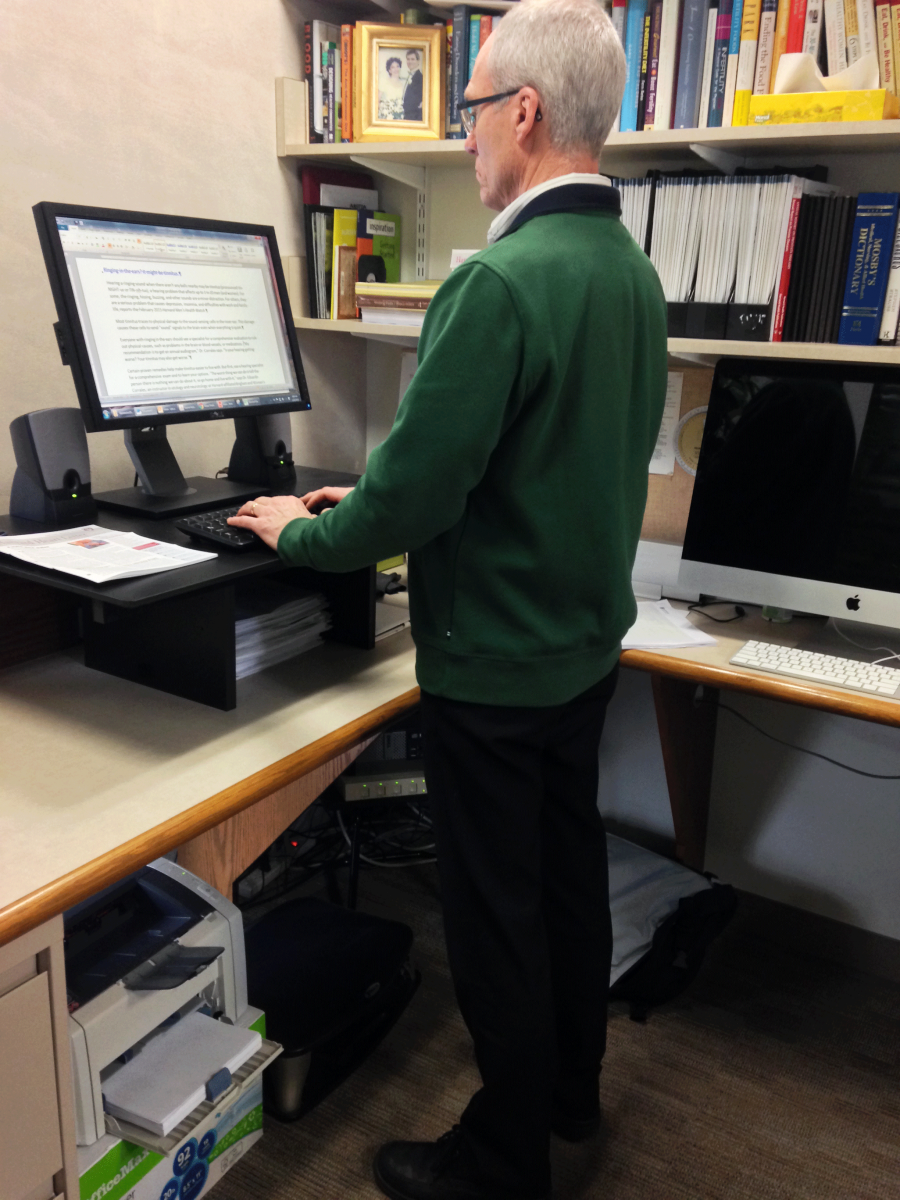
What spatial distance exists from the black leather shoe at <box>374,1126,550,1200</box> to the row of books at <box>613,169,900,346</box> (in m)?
1.43

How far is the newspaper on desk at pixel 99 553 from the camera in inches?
47.7

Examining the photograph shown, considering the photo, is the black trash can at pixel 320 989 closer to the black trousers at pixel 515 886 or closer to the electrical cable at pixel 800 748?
the black trousers at pixel 515 886

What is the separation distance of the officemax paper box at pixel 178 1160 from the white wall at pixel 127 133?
3.30ft

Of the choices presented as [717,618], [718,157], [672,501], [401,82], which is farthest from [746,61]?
[717,618]

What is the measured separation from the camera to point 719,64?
167 centimetres

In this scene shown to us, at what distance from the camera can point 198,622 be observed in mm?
1339

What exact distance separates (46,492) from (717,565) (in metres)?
1.16

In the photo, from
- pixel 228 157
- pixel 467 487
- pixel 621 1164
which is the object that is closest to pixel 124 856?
pixel 467 487

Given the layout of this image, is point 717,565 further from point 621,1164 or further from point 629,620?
point 621,1164

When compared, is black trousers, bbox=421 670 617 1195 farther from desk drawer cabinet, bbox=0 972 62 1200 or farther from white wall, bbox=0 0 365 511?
white wall, bbox=0 0 365 511

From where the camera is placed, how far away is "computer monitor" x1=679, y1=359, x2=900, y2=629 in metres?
1.65

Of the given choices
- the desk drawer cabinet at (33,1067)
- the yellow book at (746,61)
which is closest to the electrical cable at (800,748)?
the yellow book at (746,61)

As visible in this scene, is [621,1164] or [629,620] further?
[621,1164]

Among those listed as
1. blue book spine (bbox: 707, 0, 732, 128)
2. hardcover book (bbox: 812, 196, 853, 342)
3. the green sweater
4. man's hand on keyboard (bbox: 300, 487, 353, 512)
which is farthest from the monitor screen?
hardcover book (bbox: 812, 196, 853, 342)
